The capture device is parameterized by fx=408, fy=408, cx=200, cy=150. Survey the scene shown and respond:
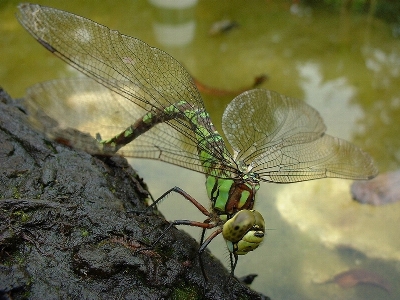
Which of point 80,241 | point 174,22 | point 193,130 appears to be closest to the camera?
point 80,241

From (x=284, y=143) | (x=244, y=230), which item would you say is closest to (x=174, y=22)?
(x=284, y=143)

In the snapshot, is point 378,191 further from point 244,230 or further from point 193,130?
point 244,230

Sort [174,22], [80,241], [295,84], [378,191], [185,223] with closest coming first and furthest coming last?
[80,241] < [185,223] < [378,191] < [295,84] < [174,22]

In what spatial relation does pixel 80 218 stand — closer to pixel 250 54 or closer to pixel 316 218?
pixel 316 218

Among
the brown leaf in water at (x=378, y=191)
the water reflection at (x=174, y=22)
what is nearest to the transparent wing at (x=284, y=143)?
the brown leaf in water at (x=378, y=191)

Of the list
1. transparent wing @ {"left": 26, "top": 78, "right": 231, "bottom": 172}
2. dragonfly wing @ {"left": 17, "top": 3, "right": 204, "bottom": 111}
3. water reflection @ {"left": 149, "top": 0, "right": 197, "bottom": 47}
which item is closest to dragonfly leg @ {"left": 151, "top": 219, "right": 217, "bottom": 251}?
transparent wing @ {"left": 26, "top": 78, "right": 231, "bottom": 172}

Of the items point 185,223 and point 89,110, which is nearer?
point 185,223

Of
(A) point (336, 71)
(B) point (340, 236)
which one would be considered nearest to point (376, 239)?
(B) point (340, 236)
